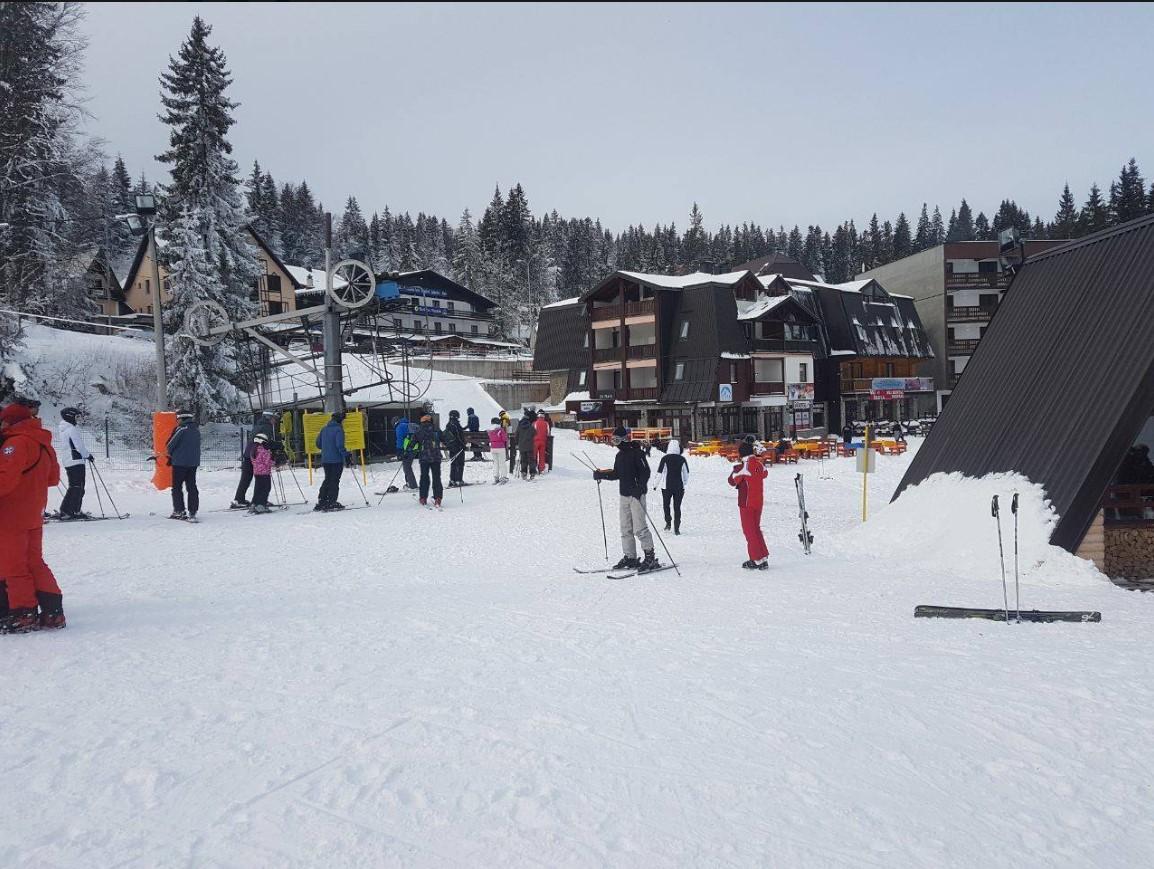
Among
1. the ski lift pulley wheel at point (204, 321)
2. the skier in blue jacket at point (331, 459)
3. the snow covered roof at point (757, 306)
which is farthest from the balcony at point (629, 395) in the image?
the skier in blue jacket at point (331, 459)

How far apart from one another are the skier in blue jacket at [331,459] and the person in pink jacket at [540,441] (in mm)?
7340

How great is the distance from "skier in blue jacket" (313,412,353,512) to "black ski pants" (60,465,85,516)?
4116 millimetres

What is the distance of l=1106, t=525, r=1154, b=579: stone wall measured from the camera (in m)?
9.82

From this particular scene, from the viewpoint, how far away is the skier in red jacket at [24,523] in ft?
18.6

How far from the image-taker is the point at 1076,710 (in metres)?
4.65

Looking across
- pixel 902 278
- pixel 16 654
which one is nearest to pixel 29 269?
pixel 16 654

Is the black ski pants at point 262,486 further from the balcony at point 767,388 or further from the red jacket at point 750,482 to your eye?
the balcony at point 767,388

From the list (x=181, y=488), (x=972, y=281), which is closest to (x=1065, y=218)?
(x=972, y=281)

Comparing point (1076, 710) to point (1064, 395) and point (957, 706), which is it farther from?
point (1064, 395)

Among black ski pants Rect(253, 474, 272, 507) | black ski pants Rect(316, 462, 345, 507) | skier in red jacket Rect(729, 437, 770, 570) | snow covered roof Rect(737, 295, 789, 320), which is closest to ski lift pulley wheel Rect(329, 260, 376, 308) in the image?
black ski pants Rect(316, 462, 345, 507)

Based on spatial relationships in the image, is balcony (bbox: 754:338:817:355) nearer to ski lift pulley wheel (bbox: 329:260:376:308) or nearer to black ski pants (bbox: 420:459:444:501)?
ski lift pulley wheel (bbox: 329:260:376:308)

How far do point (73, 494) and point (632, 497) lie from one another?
34.4 ft

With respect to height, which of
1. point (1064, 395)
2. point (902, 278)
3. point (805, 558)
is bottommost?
point (805, 558)

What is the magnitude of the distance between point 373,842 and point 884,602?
20.9 ft
